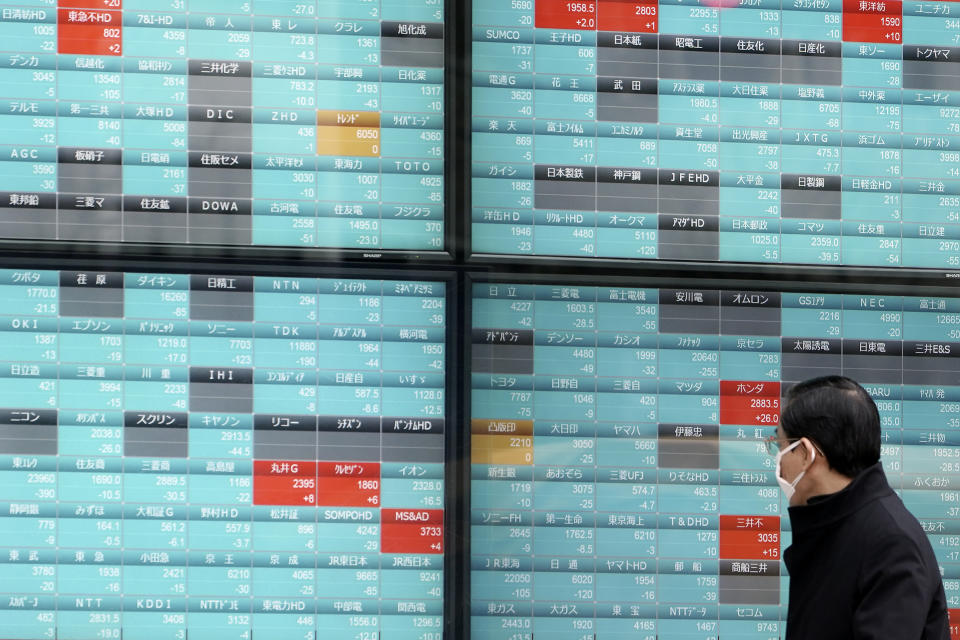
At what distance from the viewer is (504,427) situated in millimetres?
2707

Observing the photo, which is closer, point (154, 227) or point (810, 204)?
point (154, 227)

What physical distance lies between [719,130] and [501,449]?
49.8 inches

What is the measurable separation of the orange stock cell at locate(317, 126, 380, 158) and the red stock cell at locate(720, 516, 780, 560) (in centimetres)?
166

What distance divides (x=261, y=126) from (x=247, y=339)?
0.68m

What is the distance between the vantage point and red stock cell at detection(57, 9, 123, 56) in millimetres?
2625

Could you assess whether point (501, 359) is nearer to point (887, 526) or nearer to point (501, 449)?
point (501, 449)

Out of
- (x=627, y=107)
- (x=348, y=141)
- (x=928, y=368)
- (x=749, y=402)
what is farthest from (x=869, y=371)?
(x=348, y=141)

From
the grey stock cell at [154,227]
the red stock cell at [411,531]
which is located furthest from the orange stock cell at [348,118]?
the red stock cell at [411,531]

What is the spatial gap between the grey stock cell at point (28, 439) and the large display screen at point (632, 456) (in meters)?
1.31

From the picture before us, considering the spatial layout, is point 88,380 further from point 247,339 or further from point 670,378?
point 670,378

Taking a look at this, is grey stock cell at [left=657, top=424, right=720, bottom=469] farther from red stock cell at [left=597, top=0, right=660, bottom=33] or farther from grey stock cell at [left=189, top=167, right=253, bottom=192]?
grey stock cell at [left=189, top=167, right=253, bottom=192]

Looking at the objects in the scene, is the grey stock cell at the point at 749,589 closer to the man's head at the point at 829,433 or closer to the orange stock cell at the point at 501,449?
the orange stock cell at the point at 501,449

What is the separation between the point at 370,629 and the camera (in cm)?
266

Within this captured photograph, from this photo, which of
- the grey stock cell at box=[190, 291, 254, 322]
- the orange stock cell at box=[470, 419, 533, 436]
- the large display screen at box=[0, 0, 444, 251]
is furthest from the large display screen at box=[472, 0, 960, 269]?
the grey stock cell at box=[190, 291, 254, 322]
